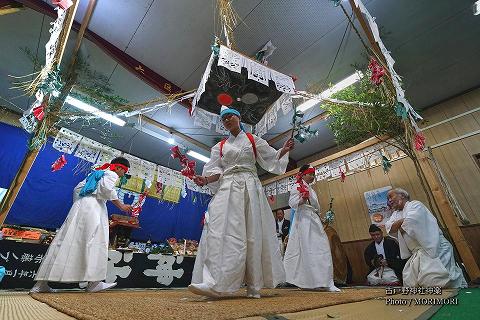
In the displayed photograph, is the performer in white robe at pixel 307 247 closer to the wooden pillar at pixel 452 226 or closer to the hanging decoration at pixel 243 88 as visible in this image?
the hanging decoration at pixel 243 88

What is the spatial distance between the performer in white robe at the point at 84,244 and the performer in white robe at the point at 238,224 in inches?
59.1

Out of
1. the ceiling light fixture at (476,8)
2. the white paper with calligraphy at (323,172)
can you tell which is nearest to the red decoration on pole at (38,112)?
the white paper with calligraphy at (323,172)

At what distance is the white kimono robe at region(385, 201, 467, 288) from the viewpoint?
2551 millimetres

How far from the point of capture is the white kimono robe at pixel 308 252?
3.11m

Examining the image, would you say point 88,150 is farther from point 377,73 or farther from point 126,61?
point 377,73

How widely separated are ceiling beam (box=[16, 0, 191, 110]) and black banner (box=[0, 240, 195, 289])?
3.73m

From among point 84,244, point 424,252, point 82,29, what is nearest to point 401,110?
point 424,252

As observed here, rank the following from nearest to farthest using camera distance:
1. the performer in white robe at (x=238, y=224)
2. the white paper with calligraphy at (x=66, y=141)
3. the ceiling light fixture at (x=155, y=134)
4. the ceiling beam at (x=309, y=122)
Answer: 1. the performer in white robe at (x=238, y=224)
2. the white paper with calligraphy at (x=66, y=141)
3. the ceiling beam at (x=309, y=122)
4. the ceiling light fixture at (x=155, y=134)

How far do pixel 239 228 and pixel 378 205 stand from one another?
19.5 ft

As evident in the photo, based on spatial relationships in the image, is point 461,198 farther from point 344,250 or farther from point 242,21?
point 242,21

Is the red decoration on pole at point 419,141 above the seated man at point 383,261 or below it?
above

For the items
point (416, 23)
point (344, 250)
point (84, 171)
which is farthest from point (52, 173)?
point (416, 23)

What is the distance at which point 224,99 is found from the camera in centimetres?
496

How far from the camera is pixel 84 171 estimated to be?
7031 mm
